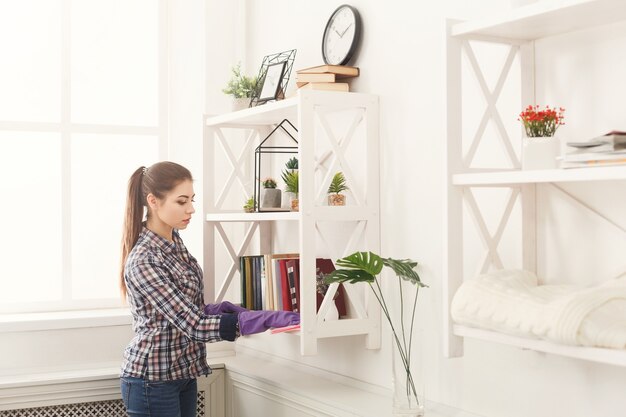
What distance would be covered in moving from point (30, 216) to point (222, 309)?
1189 millimetres

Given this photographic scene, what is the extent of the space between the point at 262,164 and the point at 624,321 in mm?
2147

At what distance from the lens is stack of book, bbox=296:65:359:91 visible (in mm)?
2889

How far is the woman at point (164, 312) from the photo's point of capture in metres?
2.81

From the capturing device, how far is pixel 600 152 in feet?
5.60

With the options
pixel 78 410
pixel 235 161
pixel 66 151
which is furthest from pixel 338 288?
pixel 66 151

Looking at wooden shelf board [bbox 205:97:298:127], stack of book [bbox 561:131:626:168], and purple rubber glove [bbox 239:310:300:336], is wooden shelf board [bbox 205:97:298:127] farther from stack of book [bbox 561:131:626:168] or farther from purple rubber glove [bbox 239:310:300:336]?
stack of book [bbox 561:131:626:168]

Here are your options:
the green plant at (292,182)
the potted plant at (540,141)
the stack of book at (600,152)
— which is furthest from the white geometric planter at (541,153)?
the green plant at (292,182)

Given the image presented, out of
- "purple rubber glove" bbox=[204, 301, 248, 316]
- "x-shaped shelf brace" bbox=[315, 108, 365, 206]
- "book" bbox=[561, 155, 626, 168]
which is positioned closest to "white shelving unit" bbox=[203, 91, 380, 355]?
"x-shaped shelf brace" bbox=[315, 108, 365, 206]

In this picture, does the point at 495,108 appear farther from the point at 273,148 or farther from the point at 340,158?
the point at 273,148

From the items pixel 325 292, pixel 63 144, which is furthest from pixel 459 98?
pixel 63 144

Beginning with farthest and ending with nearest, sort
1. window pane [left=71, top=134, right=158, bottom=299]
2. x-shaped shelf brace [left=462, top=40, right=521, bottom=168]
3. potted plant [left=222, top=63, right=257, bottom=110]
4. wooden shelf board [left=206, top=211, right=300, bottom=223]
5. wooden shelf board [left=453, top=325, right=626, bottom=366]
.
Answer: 1. window pane [left=71, top=134, right=158, bottom=299]
2. potted plant [left=222, top=63, right=257, bottom=110]
3. wooden shelf board [left=206, top=211, right=300, bottom=223]
4. x-shaped shelf brace [left=462, top=40, right=521, bottom=168]
5. wooden shelf board [left=453, top=325, right=626, bottom=366]

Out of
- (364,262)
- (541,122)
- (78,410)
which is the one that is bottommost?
(78,410)

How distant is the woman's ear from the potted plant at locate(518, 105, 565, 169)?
150 cm

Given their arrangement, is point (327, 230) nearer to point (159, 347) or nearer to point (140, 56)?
point (159, 347)
